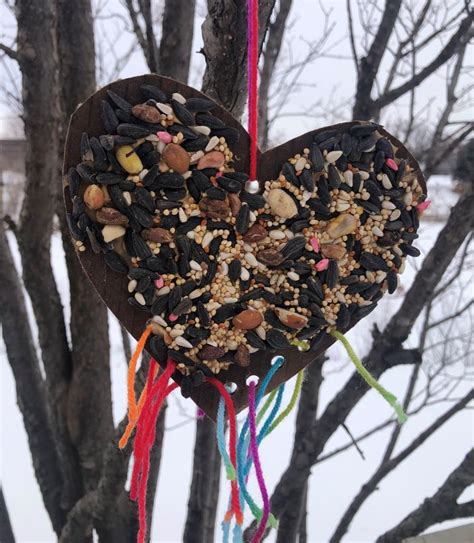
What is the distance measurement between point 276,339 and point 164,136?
21cm

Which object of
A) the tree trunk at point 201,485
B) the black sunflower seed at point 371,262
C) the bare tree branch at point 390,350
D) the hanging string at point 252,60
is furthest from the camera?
the tree trunk at point 201,485

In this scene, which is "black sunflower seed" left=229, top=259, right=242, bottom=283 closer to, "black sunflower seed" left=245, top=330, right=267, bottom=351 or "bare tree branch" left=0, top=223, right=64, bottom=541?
"black sunflower seed" left=245, top=330, right=267, bottom=351

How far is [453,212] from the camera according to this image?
77 cm

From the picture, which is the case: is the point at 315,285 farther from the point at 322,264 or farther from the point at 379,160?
the point at 379,160

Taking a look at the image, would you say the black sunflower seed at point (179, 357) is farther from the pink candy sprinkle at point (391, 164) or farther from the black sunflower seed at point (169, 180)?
the pink candy sprinkle at point (391, 164)

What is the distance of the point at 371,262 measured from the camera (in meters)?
0.53

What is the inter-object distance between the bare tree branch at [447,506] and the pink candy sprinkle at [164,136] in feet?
2.28

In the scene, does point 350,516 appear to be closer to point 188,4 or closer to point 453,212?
point 453,212

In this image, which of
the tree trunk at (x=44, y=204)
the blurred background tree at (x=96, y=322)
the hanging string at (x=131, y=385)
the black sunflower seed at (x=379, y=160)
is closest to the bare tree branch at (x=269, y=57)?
the blurred background tree at (x=96, y=322)

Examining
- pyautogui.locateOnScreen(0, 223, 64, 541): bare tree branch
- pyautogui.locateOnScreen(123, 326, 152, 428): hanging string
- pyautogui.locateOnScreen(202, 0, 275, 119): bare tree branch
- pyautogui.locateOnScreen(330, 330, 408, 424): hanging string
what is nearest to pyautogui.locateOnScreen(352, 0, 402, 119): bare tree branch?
pyautogui.locateOnScreen(202, 0, 275, 119): bare tree branch

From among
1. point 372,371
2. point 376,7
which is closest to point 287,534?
point 372,371

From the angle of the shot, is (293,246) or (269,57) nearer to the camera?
(293,246)

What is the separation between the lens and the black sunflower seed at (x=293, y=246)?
499 millimetres

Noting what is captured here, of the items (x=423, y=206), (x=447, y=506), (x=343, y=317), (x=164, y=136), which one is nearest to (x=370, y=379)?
(x=343, y=317)
